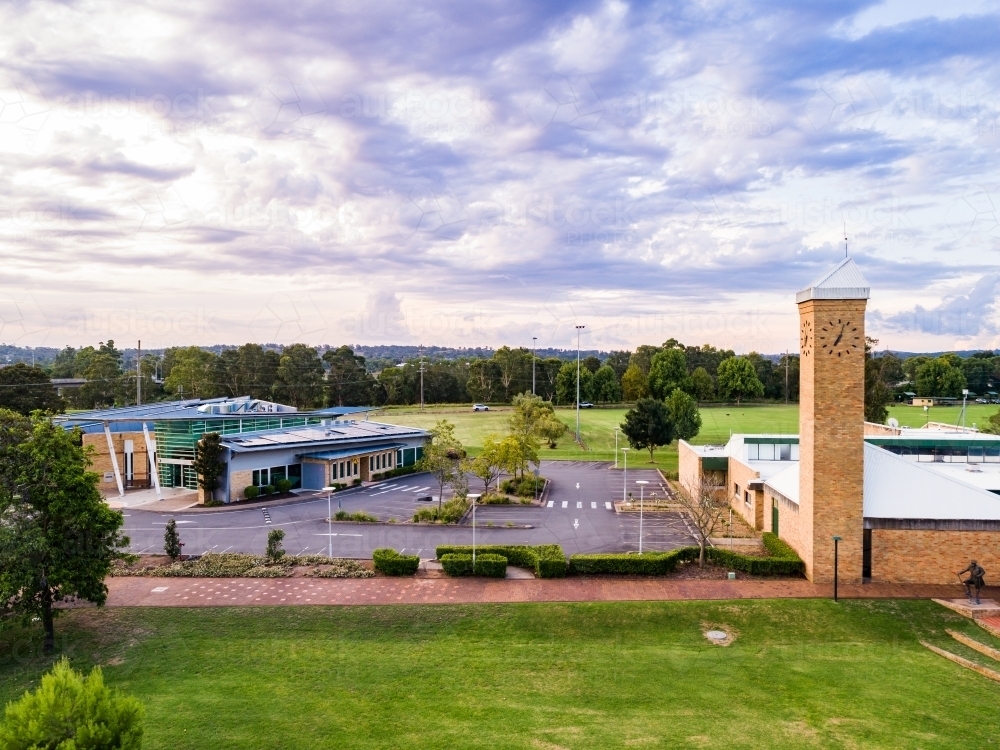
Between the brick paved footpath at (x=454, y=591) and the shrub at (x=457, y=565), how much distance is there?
15.8 inches

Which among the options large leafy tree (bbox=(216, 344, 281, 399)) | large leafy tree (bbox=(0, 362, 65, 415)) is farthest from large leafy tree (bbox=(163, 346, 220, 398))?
large leafy tree (bbox=(0, 362, 65, 415))

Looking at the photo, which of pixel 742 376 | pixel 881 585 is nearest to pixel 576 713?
pixel 881 585

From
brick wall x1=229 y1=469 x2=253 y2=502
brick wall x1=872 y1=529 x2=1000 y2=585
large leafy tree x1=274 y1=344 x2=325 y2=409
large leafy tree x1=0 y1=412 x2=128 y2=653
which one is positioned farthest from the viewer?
large leafy tree x1=274 y1=344 x2=325 y2=409

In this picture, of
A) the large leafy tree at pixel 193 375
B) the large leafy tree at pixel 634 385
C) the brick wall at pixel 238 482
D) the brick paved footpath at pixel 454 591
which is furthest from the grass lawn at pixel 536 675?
the large leafy tree at pixel 634 385

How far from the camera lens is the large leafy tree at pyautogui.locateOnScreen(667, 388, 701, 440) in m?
51.2

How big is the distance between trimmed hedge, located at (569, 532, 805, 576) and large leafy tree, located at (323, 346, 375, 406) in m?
70.9

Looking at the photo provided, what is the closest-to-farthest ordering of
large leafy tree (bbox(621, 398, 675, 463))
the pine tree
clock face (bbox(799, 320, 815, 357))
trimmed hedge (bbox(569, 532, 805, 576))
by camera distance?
clock face (bbox(799, 320, 815, 357))
trimmed hedge (bbox(569, 532, 805, 576))
the pine tree
large leafy tree (bbox(621, 398, 675, 463))

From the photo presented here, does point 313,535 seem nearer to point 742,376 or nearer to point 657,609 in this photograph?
point 657,609

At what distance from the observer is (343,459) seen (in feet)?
128

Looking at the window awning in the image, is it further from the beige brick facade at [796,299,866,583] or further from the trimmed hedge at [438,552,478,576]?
the beige brick facade at [796,299,866,583]

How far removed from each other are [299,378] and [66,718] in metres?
80.6

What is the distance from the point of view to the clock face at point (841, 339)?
66.2ft

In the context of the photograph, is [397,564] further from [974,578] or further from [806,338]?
[974,578]

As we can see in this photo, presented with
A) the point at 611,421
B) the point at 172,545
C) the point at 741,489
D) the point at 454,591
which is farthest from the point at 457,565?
the point at 611,421
